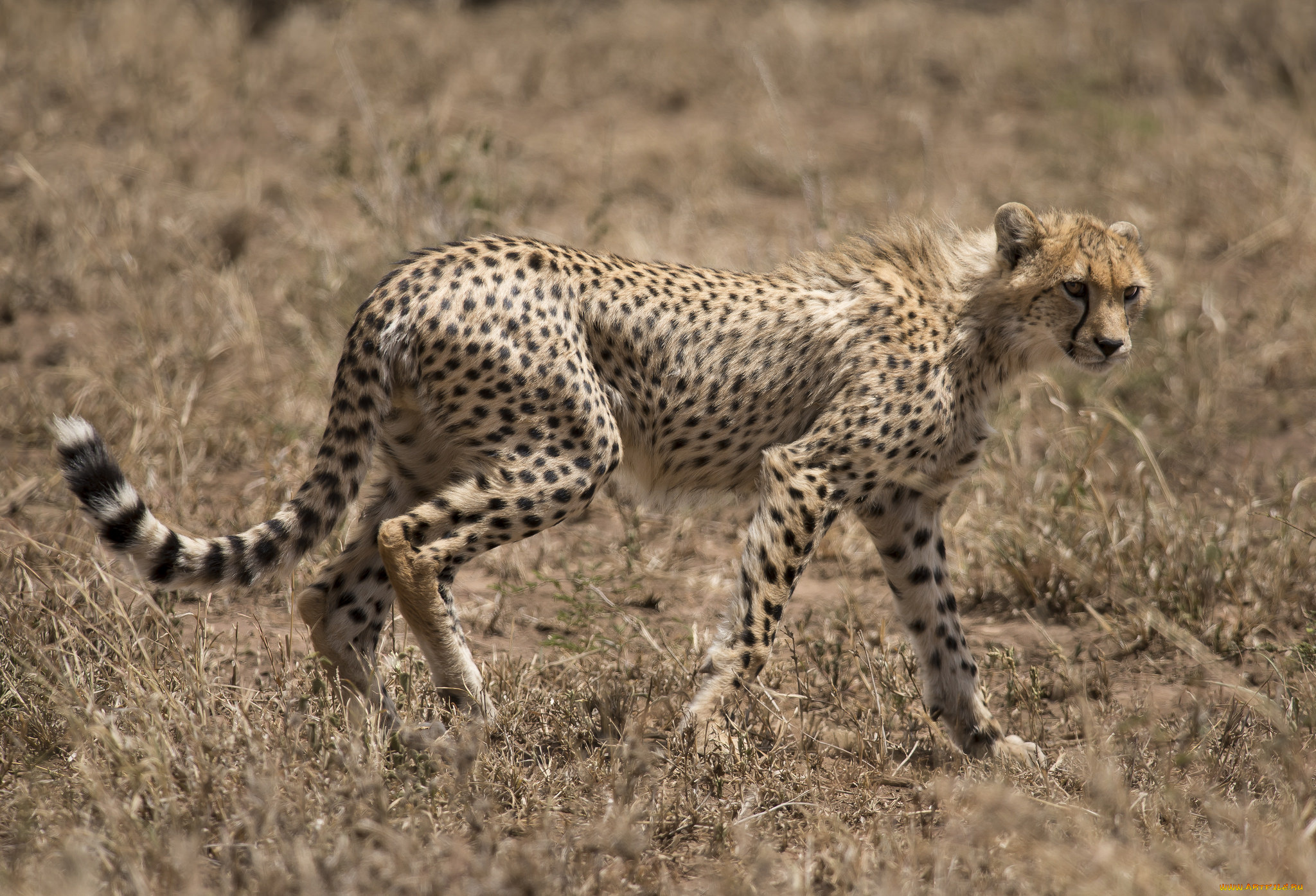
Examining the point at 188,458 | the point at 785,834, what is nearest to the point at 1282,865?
Answer: the point at 785,834

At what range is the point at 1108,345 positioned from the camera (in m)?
3.38

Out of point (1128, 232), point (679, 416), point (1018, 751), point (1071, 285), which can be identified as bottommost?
point (1018, 751)

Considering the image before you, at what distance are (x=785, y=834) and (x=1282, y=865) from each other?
3.43 ft

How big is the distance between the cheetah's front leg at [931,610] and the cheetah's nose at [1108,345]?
65cm

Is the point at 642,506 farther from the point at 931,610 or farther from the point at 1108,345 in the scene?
the point at 1108,345

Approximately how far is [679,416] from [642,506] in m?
0.95

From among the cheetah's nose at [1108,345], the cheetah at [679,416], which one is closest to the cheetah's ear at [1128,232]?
the cheetah at [679,416]

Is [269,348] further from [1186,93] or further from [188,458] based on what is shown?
[1186,93]

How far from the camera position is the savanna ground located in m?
2.59

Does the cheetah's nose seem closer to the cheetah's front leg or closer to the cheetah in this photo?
the cheetah

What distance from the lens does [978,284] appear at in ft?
11.8

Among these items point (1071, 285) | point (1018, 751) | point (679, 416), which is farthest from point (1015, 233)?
point (1018, 751)

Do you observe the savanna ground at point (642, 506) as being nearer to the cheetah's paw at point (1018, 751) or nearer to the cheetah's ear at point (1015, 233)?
the cheetah's paw at point (1018, 751)

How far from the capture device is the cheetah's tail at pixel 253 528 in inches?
105
